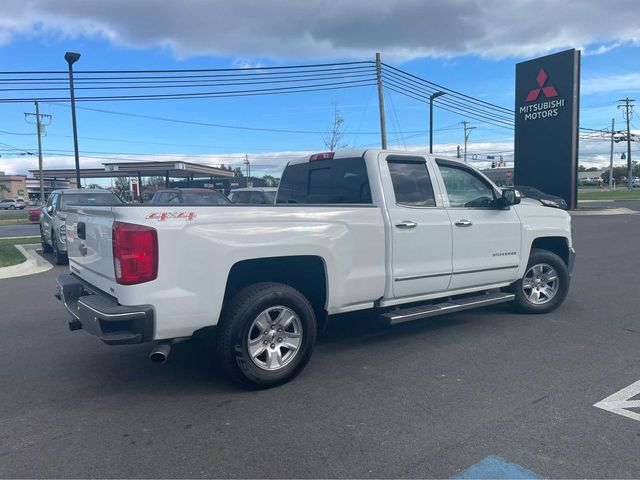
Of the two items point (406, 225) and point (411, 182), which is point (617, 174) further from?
point (406, 225)

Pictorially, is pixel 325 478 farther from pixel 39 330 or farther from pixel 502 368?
pixel 39 330

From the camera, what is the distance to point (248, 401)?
13.4 ft

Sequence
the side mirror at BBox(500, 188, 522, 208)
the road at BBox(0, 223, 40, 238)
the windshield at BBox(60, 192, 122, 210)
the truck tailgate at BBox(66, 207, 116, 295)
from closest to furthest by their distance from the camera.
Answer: the truck tailgate at BBox(66, 207, 116, 295)
the side mirror at BBox(500, 188, 522, 208)
the windshield at BBox(60, 192, 122, 210)
the road at BBox(0, 223, 40, 238)

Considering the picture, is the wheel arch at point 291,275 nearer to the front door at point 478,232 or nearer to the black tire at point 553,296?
the front door at point 478,232

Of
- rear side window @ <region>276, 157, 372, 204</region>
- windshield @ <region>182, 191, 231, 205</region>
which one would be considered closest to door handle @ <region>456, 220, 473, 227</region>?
rear side window @ <region>276, 157, 372, 204</region>

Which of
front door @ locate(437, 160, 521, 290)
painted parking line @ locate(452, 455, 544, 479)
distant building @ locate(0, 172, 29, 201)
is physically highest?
distant building @ locate(0, 172, 29, 201)

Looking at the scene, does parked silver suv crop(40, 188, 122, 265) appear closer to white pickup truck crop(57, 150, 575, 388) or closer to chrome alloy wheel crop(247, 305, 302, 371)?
white pickup truck crop(57, 150, 575, 388)

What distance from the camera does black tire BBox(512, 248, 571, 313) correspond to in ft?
21.3

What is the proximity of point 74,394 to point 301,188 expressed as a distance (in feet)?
10.3

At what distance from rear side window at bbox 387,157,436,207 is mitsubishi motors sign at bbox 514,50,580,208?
86.2 feet

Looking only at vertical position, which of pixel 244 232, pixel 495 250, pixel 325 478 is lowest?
pixel 325 478

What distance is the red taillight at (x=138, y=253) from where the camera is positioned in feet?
12.3

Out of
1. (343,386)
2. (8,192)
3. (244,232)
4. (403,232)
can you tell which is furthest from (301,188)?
(8,192)

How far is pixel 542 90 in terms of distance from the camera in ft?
97.5
